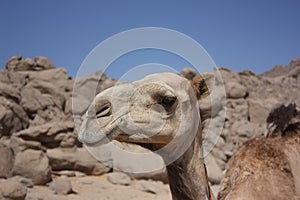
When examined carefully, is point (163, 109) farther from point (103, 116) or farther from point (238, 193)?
point (238, 193)

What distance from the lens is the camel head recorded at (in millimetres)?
2170

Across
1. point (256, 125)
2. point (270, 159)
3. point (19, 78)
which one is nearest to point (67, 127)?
point (19, 78)

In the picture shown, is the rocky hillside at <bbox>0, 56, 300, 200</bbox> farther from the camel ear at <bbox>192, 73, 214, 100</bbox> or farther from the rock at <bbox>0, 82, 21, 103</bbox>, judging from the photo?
the camel ear at <bbox>192, 73, 214, 100</bbox>

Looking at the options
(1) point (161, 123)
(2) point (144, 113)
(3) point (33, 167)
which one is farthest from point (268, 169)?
(3) point (33, 167)

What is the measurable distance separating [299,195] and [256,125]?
13.4m

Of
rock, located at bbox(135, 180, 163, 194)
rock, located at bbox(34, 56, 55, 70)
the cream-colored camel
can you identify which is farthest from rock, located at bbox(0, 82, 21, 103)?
the cream-colored camel

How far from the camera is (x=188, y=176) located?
242 centimetres

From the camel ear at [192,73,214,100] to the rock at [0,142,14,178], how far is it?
890cm

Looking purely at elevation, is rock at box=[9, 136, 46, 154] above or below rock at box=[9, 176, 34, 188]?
above

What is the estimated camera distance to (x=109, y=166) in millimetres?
13484

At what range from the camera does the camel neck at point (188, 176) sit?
2.39 m

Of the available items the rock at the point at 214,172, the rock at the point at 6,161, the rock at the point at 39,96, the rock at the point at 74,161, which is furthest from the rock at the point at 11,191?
the rock at the point at 39,96

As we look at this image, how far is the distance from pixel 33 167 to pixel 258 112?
962 centimetres

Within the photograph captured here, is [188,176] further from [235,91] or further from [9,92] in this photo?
[235,91]
